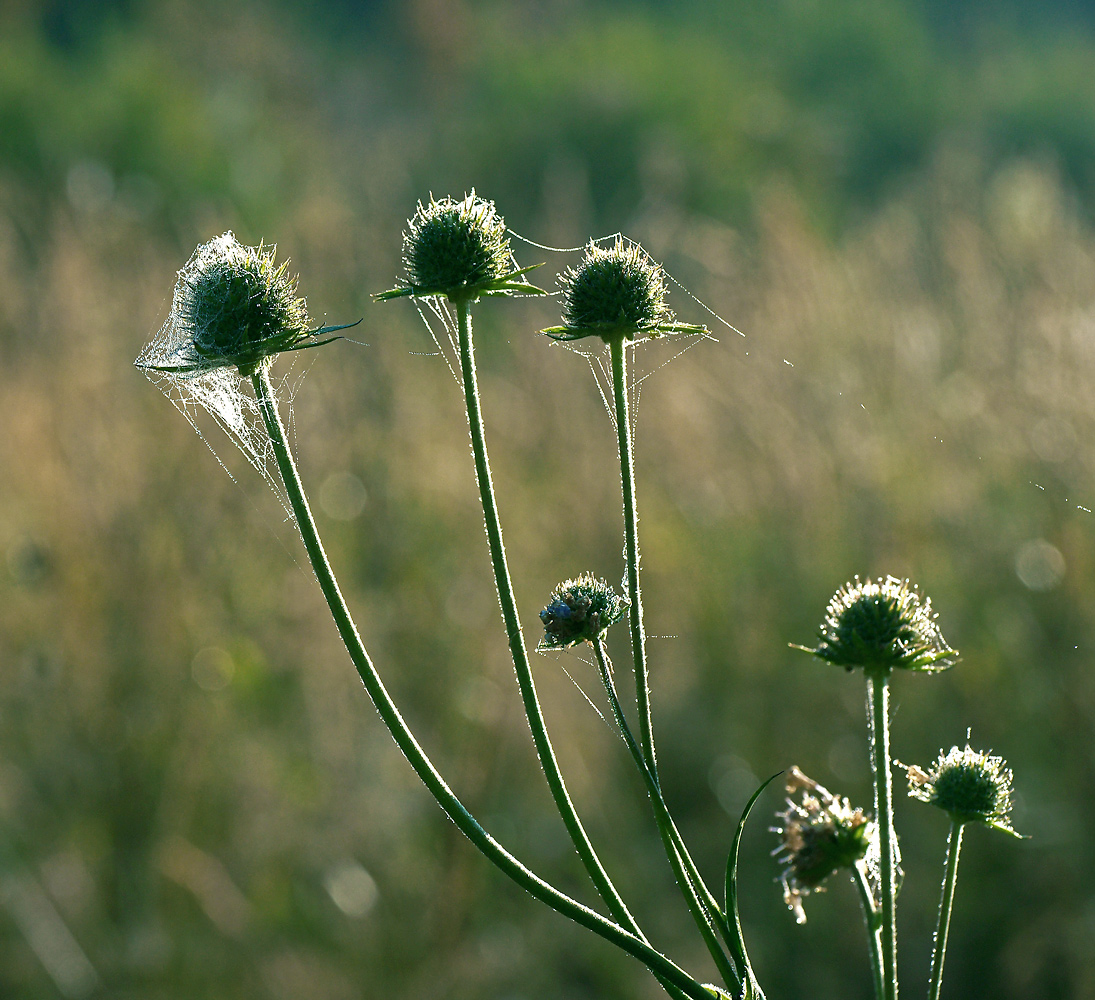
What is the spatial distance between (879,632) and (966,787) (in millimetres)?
168

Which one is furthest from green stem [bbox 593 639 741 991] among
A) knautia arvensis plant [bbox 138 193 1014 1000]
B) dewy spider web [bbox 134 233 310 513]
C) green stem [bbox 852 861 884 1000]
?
dewy spider web [bbox 134 233 310 513]

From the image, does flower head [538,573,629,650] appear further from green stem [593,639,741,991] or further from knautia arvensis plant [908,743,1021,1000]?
knautia arvensis plant [908,743,1021,1000]

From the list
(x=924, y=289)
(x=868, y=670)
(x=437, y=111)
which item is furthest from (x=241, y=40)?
(x=868, y=670)

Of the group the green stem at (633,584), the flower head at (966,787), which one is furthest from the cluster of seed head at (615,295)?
the flower head at (966,787)

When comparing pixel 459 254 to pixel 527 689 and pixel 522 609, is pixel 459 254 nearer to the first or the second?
pixel 527 689

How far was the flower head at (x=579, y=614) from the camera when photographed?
1068 mm

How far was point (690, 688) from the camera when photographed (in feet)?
13.3

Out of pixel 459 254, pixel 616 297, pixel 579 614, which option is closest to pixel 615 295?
pixel 616 297

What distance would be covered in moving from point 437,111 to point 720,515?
17.4 meters

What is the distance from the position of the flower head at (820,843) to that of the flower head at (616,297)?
1.54ft

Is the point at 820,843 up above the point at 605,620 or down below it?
below

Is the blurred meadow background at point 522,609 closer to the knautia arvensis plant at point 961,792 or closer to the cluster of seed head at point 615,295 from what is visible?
the cluster of seed head at point 615,295

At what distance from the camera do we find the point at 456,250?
115cm

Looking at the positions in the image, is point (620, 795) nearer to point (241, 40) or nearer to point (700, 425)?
point (700, 425)
